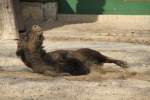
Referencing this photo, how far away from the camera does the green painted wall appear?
16344 millimetres

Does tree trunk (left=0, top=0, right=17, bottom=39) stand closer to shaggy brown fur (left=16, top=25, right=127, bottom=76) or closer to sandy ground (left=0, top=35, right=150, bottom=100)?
sandy ground (left=0, top=35, right=150, bottom=100)

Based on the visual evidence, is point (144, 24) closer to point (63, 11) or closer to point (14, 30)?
point (63, 11)

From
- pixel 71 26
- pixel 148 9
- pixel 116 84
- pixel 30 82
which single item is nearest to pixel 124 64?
pixel 116 84

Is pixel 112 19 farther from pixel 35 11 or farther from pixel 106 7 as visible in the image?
pixel 35 11

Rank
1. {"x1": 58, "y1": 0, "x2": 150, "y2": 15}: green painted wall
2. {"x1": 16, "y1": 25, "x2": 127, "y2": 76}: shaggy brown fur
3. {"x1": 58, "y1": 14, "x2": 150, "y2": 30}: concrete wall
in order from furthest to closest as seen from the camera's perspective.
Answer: {"x1": 58, "y1": 0, "x2": 150, "y2": 15}: green painted wall → {"x1": 58, "y1": 14, "x2": 150, "y2": 30}: concrete wall → {"x1": 16, "y1": 25, "x2": 127, "y2": 76}: shaggy brown fur

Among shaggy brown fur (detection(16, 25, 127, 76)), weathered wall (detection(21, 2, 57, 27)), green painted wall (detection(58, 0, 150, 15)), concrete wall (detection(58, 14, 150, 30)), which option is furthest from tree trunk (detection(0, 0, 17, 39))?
shaggy brown fur (detection(16, 25, 127, 76))

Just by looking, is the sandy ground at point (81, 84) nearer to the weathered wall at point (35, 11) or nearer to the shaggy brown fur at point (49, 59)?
the shaggy brown fur at point (49, 59)

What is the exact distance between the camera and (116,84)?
23.4ft

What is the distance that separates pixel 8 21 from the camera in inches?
516

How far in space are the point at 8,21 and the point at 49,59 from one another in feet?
18.6

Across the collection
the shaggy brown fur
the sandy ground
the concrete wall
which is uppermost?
the shaggy brown fur

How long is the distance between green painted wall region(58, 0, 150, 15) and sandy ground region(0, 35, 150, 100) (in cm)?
694

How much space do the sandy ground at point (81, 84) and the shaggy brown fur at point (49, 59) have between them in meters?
0.13

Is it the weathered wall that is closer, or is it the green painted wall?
the weathered wall
